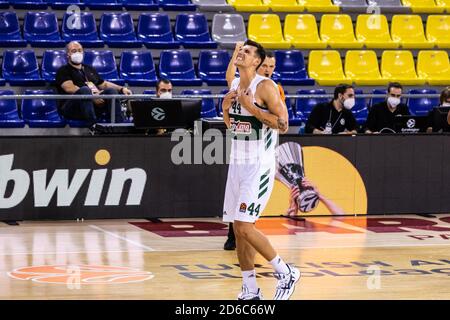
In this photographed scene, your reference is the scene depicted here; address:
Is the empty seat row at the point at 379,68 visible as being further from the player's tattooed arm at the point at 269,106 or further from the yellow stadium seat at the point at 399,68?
the player's tattooed arm at the point at 269,106

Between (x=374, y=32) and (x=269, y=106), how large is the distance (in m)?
11.4

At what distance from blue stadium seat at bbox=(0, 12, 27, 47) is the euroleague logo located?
276 inches

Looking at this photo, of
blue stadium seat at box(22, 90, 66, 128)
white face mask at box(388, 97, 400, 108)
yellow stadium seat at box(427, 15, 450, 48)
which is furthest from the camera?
yellow stadium seat at box(427, 15, 450, 48)

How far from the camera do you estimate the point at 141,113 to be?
14375mm

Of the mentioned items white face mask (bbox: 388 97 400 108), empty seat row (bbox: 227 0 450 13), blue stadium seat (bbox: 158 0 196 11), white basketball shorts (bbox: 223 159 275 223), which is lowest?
white basketball shorts (bbox: 223 159 275 223)

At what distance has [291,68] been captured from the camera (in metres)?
19.0

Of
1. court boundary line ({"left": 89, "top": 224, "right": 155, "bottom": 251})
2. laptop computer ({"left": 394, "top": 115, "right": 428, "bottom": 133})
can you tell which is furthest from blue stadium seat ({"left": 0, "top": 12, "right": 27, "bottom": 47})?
laptop computer ({"left": 394, "top": 115, "right": 428, "bottom": 133})

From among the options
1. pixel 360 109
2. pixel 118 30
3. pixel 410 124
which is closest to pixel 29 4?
pixel 118 30

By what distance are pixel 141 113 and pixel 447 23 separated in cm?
870

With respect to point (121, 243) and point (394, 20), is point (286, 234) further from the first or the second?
point (394, 20)

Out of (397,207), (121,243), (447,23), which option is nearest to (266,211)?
(397,207)

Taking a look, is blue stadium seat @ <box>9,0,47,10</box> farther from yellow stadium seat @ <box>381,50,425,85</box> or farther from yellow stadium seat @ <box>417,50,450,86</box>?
yellow stadium seat @ <box>417,50,450,86</box>

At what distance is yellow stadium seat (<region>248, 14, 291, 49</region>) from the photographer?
19344 mm

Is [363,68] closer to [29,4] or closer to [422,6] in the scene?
[422,6]
